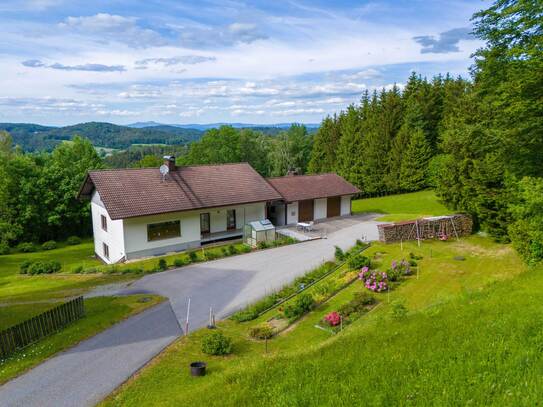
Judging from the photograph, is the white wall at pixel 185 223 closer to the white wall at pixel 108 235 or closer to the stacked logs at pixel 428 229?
the white wall at pixel 108 235

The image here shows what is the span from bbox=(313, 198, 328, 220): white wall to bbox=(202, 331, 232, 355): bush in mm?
21941

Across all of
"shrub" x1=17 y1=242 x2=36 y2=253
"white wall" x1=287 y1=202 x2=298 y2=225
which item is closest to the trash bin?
"white wall" x1=287 y1=202 x2=298 y2=225

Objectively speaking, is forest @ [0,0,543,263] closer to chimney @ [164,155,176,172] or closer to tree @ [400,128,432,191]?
tree @ [400,128,432,191]

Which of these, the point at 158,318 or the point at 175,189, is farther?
the point at 175,189

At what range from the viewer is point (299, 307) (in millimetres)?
15656

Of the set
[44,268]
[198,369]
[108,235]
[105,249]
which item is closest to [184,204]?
[108,235]

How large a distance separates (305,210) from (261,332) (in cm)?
1984

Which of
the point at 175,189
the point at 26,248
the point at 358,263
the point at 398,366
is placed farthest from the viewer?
the point at 26,248

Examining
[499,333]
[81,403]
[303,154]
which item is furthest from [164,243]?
[303,154]

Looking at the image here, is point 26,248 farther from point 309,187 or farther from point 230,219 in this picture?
point 309,187

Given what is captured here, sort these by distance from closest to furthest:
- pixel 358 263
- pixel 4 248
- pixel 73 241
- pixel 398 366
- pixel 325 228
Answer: pixel 398 366
pixel 358 263
pixel 325 228
pixel 4 248
pixel 73 241

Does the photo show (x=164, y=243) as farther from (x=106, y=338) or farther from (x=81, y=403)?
(x=81, y=403)

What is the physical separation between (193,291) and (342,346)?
11517mm

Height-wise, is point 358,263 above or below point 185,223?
below
